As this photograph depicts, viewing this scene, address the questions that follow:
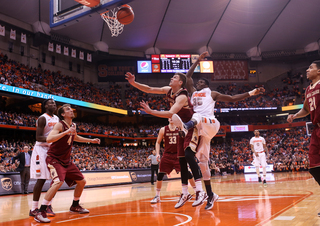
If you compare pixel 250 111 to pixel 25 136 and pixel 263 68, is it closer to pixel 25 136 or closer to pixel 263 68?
pixel 263 68

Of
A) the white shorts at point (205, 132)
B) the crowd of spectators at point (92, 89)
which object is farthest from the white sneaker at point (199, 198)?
the crowd of spectators at point (92, 89)

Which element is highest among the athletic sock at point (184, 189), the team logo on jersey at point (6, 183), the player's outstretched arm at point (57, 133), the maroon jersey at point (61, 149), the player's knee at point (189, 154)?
the player's outstretched arm at point (57, 133)

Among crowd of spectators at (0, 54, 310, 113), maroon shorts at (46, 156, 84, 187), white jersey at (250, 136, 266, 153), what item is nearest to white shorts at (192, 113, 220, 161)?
maroon shorts at (46, 156, 84, 187)

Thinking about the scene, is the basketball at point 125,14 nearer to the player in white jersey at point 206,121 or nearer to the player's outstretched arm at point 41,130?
the player in white jersey at point 206,121

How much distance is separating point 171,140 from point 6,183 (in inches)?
321

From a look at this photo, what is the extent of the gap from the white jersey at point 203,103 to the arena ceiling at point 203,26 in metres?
23.6

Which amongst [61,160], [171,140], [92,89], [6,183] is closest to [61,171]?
[61,160]

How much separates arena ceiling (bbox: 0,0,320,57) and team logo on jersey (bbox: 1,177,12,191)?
1900 centimetres

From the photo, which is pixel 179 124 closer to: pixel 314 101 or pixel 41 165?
pixel 314 101

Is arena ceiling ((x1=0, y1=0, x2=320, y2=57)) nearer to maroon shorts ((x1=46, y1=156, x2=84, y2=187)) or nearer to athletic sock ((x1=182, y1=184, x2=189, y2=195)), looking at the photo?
maroon shorts ((x1=46, y1=156, x2=84, y2=187))

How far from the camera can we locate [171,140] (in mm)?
7312

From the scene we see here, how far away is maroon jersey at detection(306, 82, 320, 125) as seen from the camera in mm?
3846

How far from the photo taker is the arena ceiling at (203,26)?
90.5ft

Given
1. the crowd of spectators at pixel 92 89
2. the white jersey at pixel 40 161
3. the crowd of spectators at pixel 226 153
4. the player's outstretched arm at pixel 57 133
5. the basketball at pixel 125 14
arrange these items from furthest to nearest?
the crowd of spectators at pixel 92 89 < the crowd of spectators at pixel 226 153 < the basketball at pixel 125 14 < the white jersey at pixel 40 161 < the player's outstretched arm at pixel 57 133
